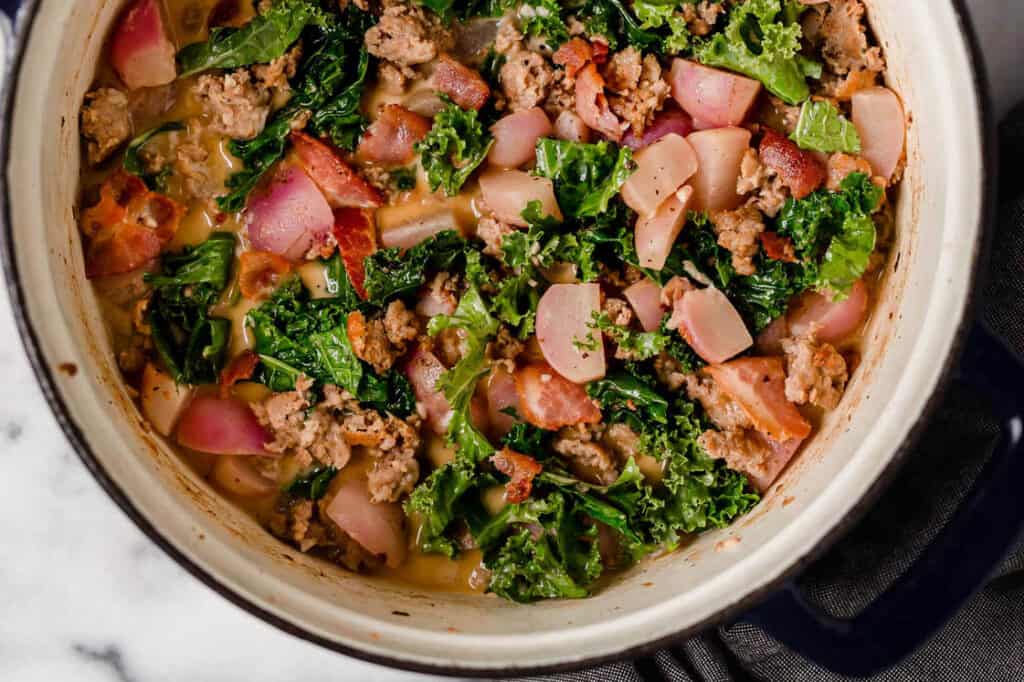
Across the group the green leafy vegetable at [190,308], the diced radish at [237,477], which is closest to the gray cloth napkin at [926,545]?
the diced radish at [237,477]

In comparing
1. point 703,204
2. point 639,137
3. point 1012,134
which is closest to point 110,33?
point 639,137

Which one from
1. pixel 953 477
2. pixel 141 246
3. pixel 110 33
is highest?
pixel 110 33

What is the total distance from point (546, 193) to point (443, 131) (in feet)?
1.08

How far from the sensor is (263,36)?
2.98 meters

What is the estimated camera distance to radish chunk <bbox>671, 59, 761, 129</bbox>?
9.55 ft

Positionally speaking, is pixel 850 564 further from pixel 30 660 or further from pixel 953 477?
pixel 30 660

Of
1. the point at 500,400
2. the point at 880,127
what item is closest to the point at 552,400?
the point at 500,400

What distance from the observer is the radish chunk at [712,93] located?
291cm

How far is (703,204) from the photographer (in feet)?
9.76

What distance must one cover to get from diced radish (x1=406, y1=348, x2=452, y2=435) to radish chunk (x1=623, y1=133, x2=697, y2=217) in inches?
28.5

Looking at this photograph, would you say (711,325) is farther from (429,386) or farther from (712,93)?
(429,386)

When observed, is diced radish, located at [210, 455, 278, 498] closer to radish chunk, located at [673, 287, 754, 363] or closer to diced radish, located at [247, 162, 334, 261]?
diced radish, located at [247, 162, 334, 261]

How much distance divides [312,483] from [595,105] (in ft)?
4.42

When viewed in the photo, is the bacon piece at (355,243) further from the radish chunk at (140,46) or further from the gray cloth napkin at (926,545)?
the gray cloth napkin at (926,545)
